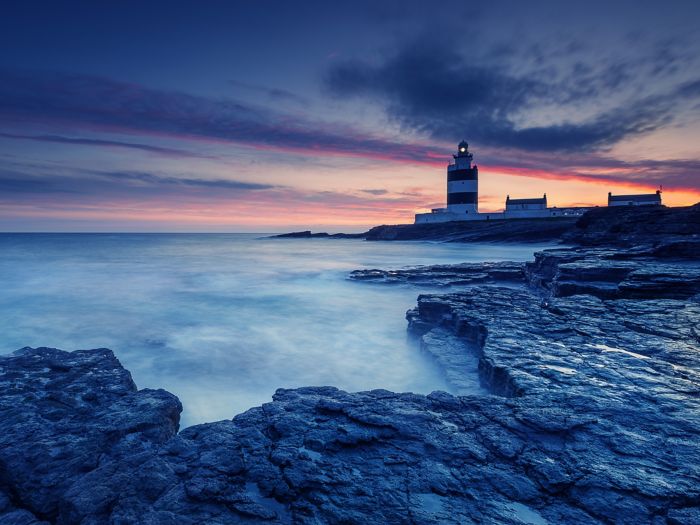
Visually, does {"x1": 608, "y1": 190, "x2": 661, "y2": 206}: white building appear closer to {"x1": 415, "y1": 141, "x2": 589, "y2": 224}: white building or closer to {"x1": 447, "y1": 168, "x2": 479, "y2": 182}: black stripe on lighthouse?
{"x1": 415, "y1": 141, "x2": 589, "y2": 224}: white building

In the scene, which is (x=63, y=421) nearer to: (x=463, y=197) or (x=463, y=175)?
(x=463, y=175)

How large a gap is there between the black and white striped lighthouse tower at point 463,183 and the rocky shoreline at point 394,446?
5070 centimetres

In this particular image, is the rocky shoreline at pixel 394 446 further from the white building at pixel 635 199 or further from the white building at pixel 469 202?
the white building at pixel 635 199

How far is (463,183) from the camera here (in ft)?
172

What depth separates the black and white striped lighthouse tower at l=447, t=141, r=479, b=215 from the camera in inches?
2028

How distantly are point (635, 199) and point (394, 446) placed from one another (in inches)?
2222

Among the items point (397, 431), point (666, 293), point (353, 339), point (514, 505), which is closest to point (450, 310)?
point (353, 339)

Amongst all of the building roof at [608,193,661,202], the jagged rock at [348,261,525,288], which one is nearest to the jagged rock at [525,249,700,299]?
the jagged rock at [348,261,525,288]

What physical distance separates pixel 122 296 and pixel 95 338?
5282 millimetres

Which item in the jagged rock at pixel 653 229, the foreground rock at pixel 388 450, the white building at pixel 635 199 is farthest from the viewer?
the white building at pixel 635 199

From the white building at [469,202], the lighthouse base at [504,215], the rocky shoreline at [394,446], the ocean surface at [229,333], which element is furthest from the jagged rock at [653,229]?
the white building at [469,202]

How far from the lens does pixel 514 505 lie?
203 cm

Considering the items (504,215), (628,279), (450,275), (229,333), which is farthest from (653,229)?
(504,215)

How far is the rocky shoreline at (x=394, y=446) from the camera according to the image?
79.4 inches
